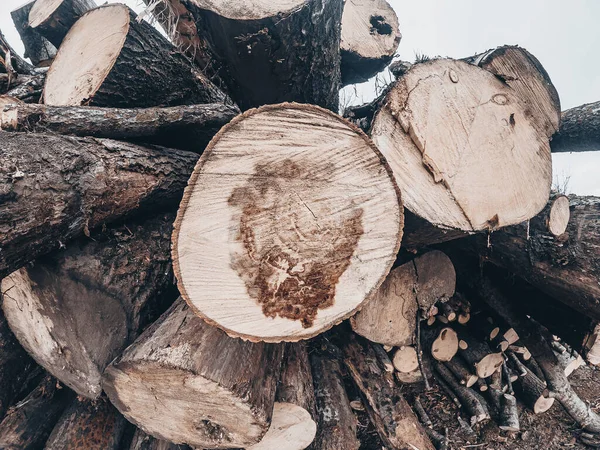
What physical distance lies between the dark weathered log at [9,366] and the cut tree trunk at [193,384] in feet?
2.48

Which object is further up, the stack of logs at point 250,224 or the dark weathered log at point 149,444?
the stack of logs at point 250,224

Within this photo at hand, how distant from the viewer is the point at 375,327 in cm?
221

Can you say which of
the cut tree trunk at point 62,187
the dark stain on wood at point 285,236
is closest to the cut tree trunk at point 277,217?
the dark stain on wood at point 285,236

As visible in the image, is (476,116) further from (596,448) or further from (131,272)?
(596,448)

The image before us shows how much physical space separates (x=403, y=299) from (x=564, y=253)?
93cm

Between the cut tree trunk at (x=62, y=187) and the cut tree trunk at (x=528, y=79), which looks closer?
the cut tree trunk at (x=62, y=187)

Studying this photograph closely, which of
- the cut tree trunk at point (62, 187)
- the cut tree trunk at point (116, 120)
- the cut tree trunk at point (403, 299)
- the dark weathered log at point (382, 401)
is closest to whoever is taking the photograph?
the cut tree trunk at point (62, 187)

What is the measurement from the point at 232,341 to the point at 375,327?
1086mm

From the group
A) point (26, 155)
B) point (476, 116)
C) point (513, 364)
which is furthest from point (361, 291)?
point (513, 364)

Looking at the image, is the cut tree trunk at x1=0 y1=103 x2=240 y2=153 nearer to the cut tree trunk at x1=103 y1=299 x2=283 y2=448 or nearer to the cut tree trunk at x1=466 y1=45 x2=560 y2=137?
the cut tree trunk at x1=103 y1=299 x2=283 y2=448

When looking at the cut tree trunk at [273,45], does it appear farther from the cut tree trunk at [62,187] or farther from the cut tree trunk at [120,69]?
the cut tree trunk at [62,187]

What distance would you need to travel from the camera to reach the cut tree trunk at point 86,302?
59.8 inches

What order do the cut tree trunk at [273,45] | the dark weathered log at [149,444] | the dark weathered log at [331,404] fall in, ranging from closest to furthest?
the cut tree trunk at [273,45] → the dark weathered log at [149,444] → the dark weathered log at [331,404]

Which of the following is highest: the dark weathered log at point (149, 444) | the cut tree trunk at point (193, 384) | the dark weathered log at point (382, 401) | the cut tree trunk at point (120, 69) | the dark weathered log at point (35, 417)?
the cut tree trunk at point (120, 69)
